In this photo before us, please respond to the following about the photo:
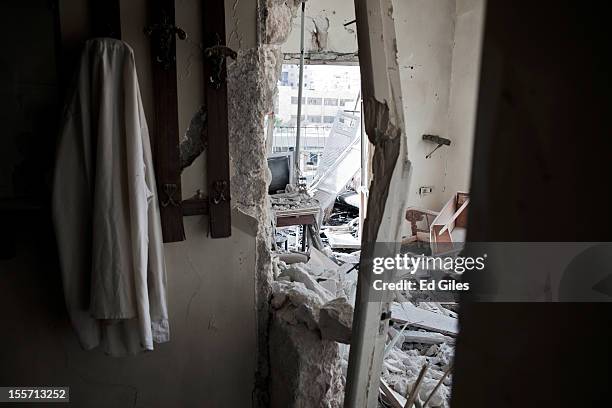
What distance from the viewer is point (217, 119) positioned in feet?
5.19

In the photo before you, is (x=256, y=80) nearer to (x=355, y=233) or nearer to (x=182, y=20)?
(x=182, y=20)

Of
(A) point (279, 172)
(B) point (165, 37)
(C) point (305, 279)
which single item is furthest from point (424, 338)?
(A) point (279, 172)

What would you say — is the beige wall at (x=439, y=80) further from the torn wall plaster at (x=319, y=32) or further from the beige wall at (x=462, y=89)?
the torn wall plaster at (x=319, y=32)

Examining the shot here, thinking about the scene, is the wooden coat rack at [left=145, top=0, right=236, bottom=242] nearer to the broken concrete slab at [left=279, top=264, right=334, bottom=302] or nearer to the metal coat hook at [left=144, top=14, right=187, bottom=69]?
the metal coat hook at [left=144, top=14, right=187, bottom=69]

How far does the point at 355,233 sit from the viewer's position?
224 inches

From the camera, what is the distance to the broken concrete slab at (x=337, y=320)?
1.47 metres

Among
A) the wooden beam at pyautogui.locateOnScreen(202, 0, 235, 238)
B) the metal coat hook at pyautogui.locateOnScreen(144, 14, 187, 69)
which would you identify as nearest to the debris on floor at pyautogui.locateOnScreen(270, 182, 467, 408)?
the wooden beam at pyautogui.locateOnScreen(202, 0, 235, 238)

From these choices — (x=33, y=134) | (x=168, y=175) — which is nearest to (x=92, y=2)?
(x=33, y=134)

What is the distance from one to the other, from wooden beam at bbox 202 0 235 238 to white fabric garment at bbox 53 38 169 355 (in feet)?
0.84

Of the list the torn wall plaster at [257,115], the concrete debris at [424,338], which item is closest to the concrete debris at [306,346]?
the torn wall plaster at [257,115]

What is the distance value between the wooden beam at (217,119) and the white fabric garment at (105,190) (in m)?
0.26

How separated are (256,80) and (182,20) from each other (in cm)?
33

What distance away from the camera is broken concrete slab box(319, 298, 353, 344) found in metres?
1.47

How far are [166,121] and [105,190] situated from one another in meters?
0.34
